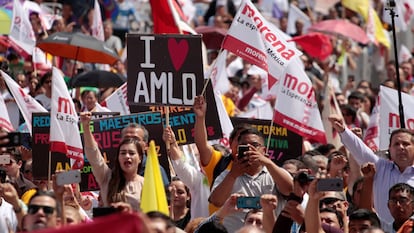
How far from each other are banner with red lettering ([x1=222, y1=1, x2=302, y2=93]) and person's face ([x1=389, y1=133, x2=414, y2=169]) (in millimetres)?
1737

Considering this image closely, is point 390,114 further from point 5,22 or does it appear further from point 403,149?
point 5,22

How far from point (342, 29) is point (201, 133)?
31.3 feet

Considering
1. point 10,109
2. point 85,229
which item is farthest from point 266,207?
point 10,109

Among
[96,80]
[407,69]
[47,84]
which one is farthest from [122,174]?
[407,69]

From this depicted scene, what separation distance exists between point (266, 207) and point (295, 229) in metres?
0.69

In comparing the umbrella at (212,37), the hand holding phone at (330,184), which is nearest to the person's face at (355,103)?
the umbrella at (212,37)

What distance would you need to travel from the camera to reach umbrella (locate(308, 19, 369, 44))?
21.6 meters

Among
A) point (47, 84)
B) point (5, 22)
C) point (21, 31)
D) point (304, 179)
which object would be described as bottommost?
point (304, 179)

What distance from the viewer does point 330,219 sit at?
11422mm

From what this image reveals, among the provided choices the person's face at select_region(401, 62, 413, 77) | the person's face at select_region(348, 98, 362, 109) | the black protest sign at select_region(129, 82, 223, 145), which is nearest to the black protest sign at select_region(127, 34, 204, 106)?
the black protest sign at select_region(129, 82, 223, 145)

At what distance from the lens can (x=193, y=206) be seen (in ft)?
41.0

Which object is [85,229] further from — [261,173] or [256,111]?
[256,111]

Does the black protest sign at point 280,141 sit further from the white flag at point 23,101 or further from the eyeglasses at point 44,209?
the eyeglasses at point 44,209

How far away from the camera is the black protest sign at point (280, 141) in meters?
14.3
